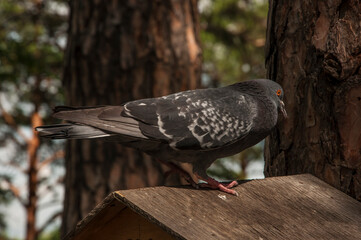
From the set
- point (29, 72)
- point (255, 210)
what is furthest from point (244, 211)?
point (29, 72)

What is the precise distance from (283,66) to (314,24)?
338mm

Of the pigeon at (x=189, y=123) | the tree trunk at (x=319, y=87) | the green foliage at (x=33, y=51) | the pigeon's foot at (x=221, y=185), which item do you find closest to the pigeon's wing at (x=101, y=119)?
the pigeon at (x=189, y=123)

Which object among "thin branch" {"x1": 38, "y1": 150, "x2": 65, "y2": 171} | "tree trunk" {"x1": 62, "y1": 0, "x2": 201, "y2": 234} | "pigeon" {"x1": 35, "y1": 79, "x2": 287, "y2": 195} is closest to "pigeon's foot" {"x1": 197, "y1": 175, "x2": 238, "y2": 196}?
"pigeon" {"x1": 35, "y1": 79, "x2": 287, "y2": 195}

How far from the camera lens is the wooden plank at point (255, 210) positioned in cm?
201

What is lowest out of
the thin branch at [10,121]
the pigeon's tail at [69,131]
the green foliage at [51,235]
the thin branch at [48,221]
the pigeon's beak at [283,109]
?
the green foliage at [51,235]

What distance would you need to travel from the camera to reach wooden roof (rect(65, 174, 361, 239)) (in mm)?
2016

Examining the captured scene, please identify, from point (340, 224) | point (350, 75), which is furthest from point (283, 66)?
point (340, 224)

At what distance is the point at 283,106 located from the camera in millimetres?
3117

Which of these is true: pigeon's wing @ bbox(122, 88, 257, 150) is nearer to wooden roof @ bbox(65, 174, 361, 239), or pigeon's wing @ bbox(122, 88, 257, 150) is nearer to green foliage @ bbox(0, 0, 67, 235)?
wooden roof @ bbox(65, 174, 361, 239)

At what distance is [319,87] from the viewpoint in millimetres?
2930

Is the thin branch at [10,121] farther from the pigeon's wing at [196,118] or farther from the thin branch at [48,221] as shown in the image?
the pigeon's wing at [196,118]

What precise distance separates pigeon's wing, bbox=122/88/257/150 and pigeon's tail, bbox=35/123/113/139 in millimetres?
210

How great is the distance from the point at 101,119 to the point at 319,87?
128 cm

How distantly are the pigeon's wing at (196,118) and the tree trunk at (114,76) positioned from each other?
6.24ft
